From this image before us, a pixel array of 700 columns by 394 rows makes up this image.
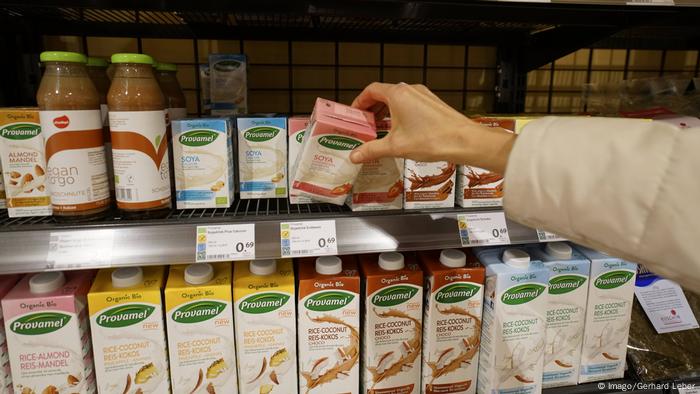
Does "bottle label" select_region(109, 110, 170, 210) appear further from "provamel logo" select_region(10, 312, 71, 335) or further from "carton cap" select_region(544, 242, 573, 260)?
"carton cap" select_region(544, 242, 573, 260)

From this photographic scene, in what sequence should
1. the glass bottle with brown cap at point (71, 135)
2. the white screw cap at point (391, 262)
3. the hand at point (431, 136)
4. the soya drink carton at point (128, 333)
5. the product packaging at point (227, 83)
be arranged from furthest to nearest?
1. the product packaging at point (227, 83)
2. the white screw cap at point (391, 262)
3. the soya drink carton at point (128, 333)
4. the glass bottle with brown cap at point (71, 135)
5. the hand at point (431, 136)

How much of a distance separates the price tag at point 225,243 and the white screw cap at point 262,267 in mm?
122

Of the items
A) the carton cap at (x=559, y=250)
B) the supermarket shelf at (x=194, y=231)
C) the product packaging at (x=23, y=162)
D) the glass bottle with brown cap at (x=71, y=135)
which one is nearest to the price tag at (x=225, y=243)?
the supermarket shelf at (x=194, y=231)

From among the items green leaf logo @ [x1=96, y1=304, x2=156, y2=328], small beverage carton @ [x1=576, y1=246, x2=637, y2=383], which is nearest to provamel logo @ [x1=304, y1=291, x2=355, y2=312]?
green leaf logo @ [x1=96, y1=304, x2=156, y2=328]

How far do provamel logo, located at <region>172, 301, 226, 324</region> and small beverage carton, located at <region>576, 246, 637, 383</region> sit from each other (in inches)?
34.9

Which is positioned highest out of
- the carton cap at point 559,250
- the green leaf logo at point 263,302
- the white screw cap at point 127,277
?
the white screw cap at point 127,277

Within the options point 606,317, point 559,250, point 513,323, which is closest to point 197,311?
point 513,323

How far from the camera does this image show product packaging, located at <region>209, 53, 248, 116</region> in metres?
1.17

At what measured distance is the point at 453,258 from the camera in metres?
1.06

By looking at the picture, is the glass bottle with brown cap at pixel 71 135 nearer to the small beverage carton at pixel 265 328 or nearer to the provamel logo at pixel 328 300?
the small beverage carton at pixel 265 328

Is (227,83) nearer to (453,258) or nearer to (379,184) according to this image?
(379,184)

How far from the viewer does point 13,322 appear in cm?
89

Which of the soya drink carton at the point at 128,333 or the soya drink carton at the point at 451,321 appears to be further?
the soya drink carton at the point at 451,321

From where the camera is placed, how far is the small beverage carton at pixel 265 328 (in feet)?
3.16
